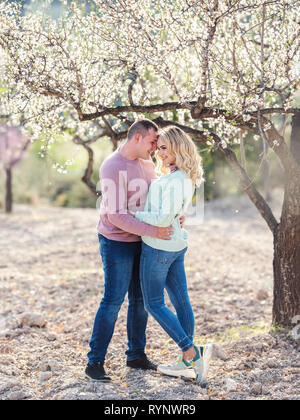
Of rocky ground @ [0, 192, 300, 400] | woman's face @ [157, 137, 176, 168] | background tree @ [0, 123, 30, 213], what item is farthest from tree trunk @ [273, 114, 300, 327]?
background tree @ [0, 123, 30, 213]

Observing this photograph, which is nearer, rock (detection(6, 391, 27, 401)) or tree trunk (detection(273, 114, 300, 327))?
rock (detection(6, 391, 27, 401))

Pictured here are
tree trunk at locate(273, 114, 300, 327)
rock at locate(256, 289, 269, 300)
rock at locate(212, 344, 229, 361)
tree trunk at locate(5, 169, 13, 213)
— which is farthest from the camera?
tree trunk at locate(5, 169, 13, 213)

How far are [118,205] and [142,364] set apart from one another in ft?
4.38

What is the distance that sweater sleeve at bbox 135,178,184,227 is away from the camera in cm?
338

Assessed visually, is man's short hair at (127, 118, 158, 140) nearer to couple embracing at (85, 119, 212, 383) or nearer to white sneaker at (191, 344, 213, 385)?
couple embracing at (85, 119, 212, 383)

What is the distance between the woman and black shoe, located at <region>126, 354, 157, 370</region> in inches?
10.1

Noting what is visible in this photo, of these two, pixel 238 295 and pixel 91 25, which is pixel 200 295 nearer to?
pixel 238 295

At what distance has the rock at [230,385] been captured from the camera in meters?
3.49

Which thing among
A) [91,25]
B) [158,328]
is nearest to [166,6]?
[91,25]

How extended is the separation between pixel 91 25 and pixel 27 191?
1705 centimetres

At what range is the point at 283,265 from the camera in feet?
15.1

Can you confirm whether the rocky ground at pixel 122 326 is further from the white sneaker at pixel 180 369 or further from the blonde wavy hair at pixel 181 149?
the blonde wavy hair at pixel 181 149

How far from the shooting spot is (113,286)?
11.8 ft

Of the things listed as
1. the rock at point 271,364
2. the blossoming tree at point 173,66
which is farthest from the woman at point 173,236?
the rock at point 271,364
